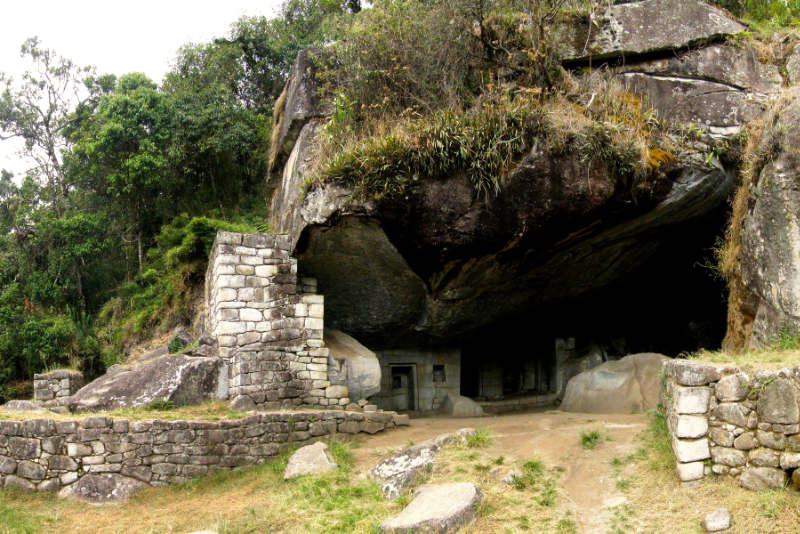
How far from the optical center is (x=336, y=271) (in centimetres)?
1159

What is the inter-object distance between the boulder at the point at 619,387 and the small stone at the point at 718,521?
202 inches

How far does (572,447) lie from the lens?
747cm

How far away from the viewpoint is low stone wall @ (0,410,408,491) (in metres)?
8.06

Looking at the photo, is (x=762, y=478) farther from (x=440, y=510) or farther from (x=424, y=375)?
(x=424, y=375)

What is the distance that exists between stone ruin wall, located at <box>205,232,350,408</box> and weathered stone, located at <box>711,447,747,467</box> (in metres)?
6.08

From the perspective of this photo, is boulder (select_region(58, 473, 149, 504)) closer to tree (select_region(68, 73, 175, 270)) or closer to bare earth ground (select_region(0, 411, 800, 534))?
bare earth ground (select_region(0, 411, 800, 534))

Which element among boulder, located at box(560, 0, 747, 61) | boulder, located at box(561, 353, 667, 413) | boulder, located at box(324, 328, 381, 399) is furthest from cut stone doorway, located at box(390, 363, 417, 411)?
boulder, located at box(560, 0, 747, 61)

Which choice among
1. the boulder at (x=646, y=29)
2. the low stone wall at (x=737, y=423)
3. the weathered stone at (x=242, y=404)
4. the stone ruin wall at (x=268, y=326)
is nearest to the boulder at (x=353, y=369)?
the stone ruin wall at (x=268, y=326)

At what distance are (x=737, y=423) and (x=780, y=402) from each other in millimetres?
395

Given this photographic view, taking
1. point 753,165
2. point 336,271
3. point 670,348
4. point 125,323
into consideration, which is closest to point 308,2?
point 125,323

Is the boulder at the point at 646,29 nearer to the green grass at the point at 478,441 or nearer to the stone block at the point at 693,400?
the green grass at the point at 478,441

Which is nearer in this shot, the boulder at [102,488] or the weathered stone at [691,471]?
the weathered stone at [691,471]

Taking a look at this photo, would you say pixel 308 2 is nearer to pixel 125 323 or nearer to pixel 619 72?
pixel 125 323

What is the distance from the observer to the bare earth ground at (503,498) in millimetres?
5547
